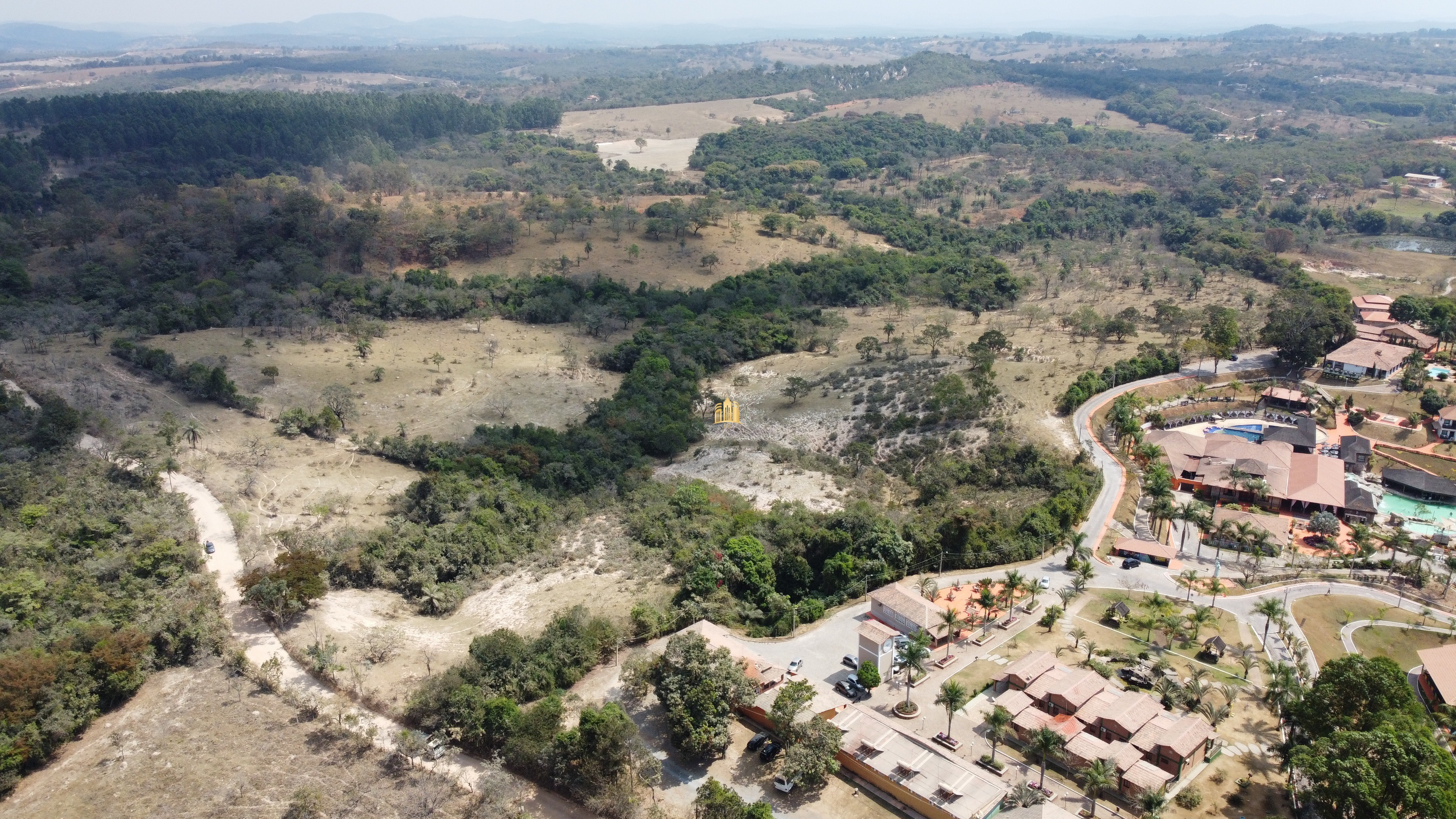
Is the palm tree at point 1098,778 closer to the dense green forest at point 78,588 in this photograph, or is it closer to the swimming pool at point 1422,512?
the swimming pool at point 1422,512

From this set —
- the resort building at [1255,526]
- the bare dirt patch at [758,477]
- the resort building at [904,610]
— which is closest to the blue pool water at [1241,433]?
the resort building at [1255,526]

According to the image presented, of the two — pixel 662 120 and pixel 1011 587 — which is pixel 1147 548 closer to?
pixel 1011 587

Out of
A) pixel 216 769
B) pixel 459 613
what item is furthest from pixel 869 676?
pixel 216 769

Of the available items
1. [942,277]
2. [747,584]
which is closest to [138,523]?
[747,584]

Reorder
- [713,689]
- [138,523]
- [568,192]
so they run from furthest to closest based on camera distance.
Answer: [568,192] < [138,523] < [713,689]

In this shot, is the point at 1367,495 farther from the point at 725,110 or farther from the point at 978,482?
the point at 725,110
